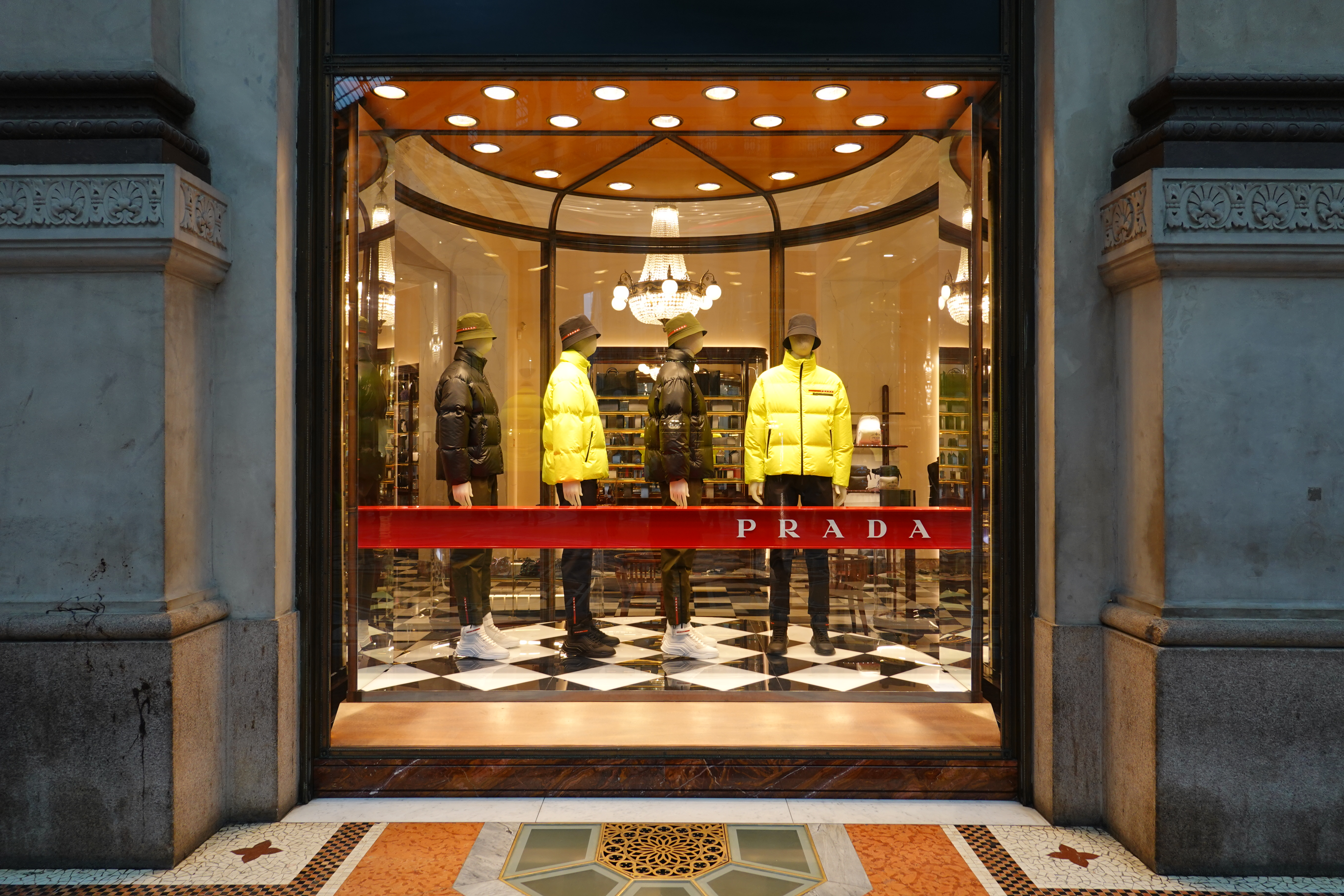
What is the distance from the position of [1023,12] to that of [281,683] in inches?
137

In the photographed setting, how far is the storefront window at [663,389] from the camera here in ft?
11.8

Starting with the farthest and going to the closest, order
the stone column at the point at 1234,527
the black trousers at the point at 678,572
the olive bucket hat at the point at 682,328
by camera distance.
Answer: the olive bucket hat at the point at 682,328, the black trousers at the point at 678,572, the stone column at the point at 1234,527

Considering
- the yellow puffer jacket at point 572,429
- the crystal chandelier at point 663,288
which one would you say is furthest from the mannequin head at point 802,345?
the yellow puffer jacket at point 572,429

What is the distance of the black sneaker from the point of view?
185 inches

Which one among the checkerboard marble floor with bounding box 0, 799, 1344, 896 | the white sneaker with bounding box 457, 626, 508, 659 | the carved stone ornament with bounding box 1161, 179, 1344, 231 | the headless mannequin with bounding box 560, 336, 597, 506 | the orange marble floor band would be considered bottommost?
the checkerboard marble floor with bounding box 0, 799, 1344, 896

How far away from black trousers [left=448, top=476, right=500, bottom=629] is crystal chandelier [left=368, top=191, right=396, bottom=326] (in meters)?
0.98

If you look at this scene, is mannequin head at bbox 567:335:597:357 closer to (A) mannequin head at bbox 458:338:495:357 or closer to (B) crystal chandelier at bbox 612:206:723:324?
(A) mannequin head at bbox 458:338:495:357

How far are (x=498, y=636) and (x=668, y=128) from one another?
9.34 ft

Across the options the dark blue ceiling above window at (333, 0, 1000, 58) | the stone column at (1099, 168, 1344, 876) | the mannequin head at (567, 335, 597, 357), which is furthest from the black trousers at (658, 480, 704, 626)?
the dark blue ceiling above window at (333, 0, 1000, 58)

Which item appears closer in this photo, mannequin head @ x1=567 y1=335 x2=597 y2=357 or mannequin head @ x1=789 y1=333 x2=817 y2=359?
mannequin head @ x1=789 y1=333 x2=817 y2=359

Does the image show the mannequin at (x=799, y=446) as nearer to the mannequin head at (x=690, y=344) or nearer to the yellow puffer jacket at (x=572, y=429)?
the mannequin head at (x=690, y=344)

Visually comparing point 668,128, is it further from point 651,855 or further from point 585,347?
point 651,855

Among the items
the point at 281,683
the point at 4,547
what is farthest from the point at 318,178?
the point at 281,683

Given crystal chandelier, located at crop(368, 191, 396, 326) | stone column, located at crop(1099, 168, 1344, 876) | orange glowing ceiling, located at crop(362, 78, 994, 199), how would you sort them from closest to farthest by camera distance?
1. stone column, located at crop(1099, 168, 1344, 876)
2. orange glowing ceiling, located at crop(362, 78, 994, 199)
3. crystal chandelier, located at crop(368, 191, 396, 326)
